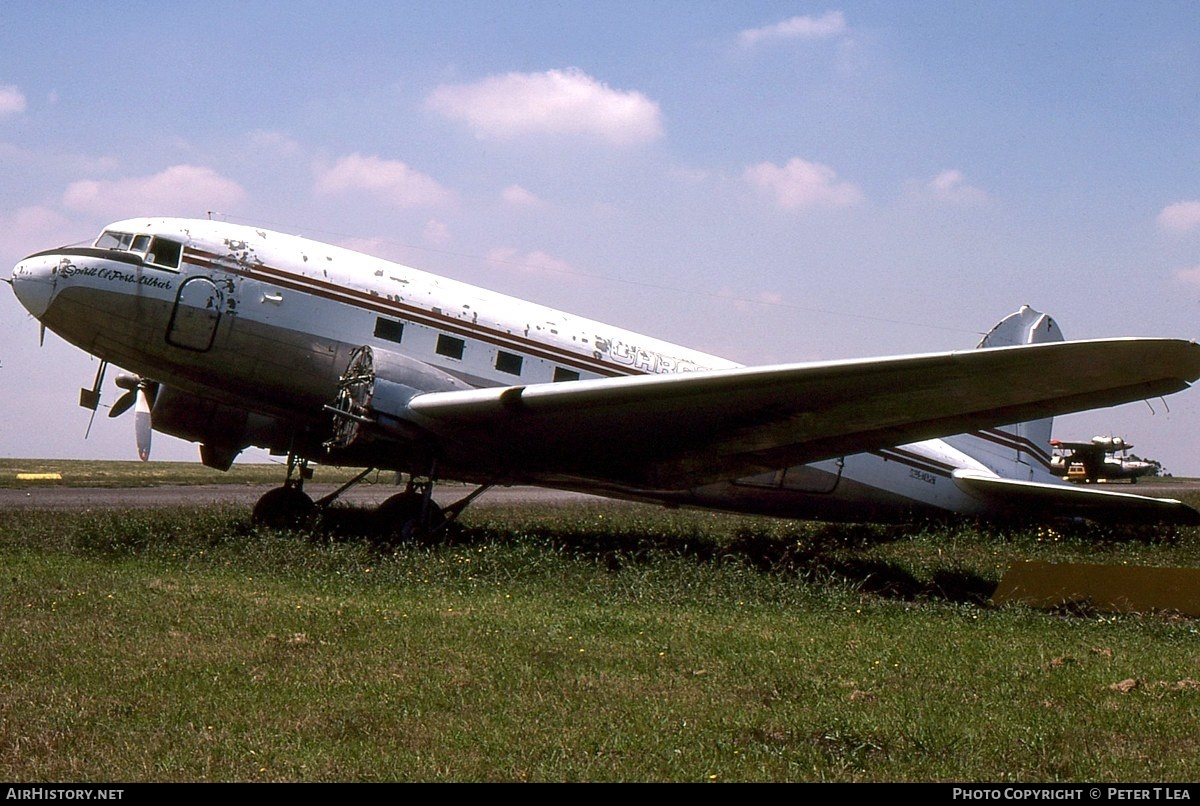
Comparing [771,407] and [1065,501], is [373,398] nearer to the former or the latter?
[771,407]

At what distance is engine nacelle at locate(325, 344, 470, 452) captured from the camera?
42.3ft

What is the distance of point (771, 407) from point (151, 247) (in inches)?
326

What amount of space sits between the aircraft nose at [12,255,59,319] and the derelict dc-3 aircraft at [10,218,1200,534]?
0.09 feet

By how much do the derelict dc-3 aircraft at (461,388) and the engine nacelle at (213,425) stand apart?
30mm

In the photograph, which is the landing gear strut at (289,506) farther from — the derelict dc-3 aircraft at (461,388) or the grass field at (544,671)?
the grass field at (544,671)

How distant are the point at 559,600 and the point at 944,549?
24.8 ft

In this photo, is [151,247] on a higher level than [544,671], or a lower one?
higher

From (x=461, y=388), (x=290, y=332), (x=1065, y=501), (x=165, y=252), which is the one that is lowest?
(x=1065, y=501)

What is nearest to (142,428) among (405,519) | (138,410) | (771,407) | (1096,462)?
(138,410)

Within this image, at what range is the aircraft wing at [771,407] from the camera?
33.1 ft

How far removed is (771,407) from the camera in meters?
12.1

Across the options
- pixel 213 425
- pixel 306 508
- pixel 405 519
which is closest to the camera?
pixel 405 519

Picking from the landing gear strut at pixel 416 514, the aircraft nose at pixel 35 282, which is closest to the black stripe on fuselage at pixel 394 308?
the aircraft nose at pixel 35 282
